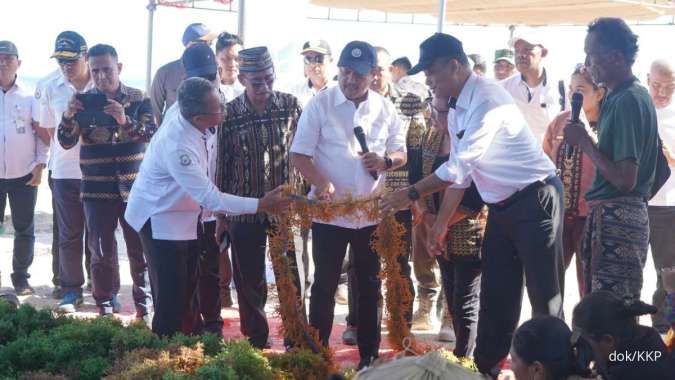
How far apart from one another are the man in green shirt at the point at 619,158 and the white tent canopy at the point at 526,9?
8741mm

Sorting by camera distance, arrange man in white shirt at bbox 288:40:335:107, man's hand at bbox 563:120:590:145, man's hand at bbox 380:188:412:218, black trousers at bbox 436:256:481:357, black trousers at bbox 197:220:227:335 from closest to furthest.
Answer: man's hand at bbox 563:120:590:145, man's hand at bbox 380:188:412:218, black trousers at bbox 436:256:481:357, black trousers at bbox 197:220:227:335, man in white shirt at bbox 288:40:335:107

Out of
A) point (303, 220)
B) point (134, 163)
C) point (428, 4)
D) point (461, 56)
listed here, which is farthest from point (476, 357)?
point (428, 4)

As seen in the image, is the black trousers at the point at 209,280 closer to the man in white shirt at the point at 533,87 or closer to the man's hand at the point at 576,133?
the man's hand at the point at 576,133

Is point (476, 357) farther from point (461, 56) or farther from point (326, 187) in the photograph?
point (461, 56)

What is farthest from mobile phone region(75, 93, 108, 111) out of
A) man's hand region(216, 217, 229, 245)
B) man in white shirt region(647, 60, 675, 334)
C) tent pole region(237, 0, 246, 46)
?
man in white shirt region(647, 60, 675, 334)

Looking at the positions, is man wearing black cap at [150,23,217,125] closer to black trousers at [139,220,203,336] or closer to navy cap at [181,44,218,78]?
navy cap at [181,44,218,78]

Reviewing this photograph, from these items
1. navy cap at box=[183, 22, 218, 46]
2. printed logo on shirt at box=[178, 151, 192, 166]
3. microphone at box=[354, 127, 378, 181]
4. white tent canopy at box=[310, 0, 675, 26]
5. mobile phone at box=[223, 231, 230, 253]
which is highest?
white tent canopy at box=[310, 0, 675, 26]

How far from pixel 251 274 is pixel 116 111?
1.72 meters

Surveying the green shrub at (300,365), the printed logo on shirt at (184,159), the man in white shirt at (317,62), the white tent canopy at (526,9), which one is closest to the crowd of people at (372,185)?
the printed logo on shirt at (184,159)

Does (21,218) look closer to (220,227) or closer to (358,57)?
(220,227)

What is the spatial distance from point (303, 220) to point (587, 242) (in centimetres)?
163

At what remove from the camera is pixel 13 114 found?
7902 mm

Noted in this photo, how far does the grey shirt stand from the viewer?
7.47 m

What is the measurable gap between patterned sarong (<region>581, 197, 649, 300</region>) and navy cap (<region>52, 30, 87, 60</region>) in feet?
14.5
